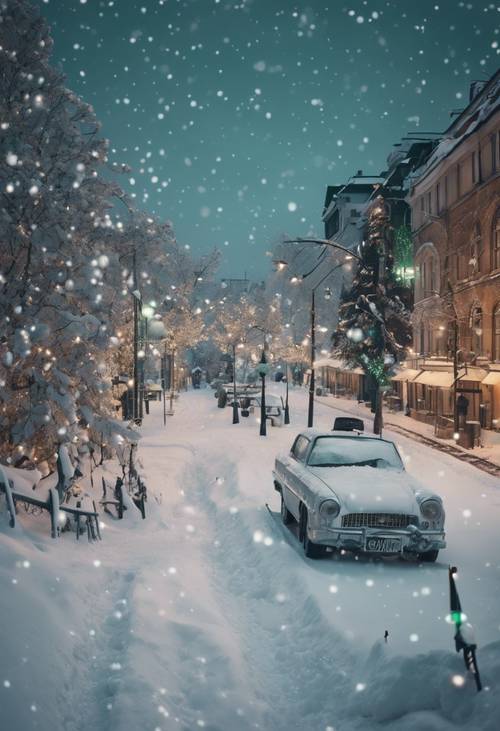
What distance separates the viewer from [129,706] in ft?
13.2

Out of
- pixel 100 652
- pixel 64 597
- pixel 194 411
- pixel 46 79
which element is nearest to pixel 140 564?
pixel 64 597

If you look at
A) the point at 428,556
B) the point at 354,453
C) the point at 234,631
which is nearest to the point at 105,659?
the point at 234,631

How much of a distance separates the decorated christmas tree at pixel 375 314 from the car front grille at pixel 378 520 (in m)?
18.2

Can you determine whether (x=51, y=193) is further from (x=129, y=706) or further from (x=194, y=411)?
(x=194, y=411)

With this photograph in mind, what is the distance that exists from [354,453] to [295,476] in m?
1.10

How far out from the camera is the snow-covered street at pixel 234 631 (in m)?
4.02

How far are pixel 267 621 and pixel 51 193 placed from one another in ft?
24.5

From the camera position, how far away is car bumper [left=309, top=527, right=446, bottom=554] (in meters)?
7.08

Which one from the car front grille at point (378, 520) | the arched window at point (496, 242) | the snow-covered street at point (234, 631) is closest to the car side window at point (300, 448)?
the snow-covered street at point (234, 631)

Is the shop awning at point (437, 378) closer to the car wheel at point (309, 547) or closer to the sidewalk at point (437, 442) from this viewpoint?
the sidewalk at point (437, 442)

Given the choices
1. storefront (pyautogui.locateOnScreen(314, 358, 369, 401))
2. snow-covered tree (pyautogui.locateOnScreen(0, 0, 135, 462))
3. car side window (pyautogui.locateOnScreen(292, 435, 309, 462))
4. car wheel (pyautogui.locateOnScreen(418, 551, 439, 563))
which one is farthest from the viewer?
storefront (pyautogui.locateOnScreen(314, 358, 369, 401))

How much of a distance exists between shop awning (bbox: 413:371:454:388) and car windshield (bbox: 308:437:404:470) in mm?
17374

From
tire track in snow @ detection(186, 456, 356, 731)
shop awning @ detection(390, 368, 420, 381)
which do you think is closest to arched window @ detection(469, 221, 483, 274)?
shop awning @ detection(390, 368, 420, 381)

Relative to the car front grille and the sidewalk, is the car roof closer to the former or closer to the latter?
the car front grille
